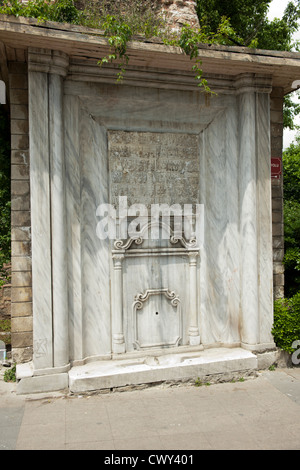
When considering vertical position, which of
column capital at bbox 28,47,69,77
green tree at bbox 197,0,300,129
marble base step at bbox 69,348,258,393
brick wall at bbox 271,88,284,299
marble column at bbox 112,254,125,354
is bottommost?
marble base step at bbox 69,348,258,393

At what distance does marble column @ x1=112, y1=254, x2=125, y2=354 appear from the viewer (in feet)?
17.3

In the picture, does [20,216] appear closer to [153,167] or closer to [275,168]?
[153,167]

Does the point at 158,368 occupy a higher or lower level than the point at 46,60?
lower

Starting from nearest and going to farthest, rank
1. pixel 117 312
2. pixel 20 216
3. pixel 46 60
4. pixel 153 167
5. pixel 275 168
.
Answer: pixel 46 60 < pixel 20 216 < pixel 117 312 < pixel 153 167 < pixel 275 168

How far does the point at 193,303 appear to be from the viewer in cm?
559

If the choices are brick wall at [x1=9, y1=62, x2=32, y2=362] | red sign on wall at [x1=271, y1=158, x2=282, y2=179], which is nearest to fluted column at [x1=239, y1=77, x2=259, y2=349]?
red sign on wall at [x1=271, y1=158, x2=282, y2=179]

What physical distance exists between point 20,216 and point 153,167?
1820 millimetres

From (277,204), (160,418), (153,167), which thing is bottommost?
(160,418)

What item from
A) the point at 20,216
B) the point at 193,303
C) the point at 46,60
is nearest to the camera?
the point at 46,60

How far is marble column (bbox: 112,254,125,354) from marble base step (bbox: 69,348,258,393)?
196 millimetres

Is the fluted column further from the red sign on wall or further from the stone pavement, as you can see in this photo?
the stone pavement

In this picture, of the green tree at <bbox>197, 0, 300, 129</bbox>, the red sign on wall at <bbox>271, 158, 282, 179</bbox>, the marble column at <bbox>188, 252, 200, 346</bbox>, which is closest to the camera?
the marble column at <bbox>188, 252, 200, 346</bbox>

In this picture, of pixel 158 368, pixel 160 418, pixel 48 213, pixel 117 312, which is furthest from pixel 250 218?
pixel 160 418

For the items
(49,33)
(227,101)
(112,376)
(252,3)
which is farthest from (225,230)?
(252,3)
